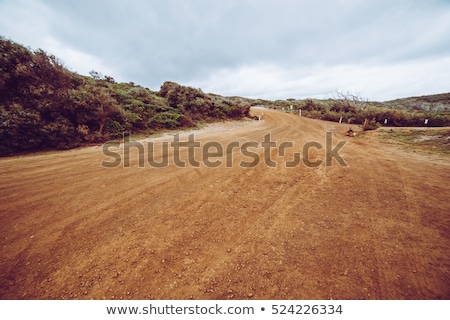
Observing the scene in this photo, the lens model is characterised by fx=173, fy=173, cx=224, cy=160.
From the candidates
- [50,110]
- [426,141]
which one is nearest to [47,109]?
[50,110]

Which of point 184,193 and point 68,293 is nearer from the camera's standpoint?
point 68,293

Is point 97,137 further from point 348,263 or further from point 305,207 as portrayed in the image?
point 348,263

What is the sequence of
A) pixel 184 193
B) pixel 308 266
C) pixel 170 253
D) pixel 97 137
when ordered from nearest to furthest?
1. pixel 308 266
2. pixel 170 253
3. pixel 184 193
4. pixel 97 137

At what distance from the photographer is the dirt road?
6.42 feet

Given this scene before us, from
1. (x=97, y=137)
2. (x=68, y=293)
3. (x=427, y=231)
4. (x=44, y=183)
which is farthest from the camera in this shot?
(x=97, y=137)

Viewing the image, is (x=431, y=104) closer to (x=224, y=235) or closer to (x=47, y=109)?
(x=224, y=235)

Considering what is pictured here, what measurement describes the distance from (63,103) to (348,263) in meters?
11.0

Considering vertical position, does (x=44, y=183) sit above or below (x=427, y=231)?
above

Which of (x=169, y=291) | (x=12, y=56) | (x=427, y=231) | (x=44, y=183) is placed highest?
(x=12, y=56)

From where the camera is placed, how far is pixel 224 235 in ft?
8.85

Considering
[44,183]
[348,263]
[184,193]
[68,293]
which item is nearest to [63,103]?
[44,183]

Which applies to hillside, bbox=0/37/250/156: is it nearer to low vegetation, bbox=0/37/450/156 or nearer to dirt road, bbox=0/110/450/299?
low vegetation, bbox=0/37/450/156

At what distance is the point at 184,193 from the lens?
3.91m

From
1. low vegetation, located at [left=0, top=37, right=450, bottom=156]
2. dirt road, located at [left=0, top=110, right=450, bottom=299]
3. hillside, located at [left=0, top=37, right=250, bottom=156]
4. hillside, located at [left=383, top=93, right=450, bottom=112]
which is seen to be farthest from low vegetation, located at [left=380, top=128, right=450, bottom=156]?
hillside, located at [left=383, top=93, right=450, bottom=112]
